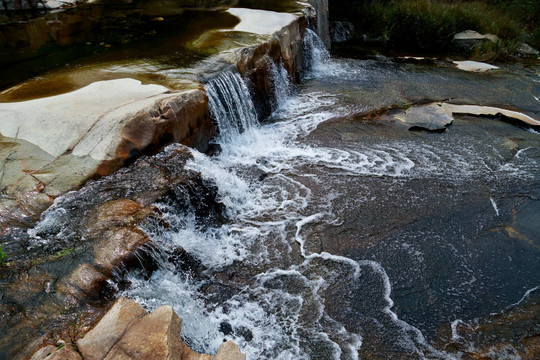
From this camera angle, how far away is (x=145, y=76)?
18.1 feet

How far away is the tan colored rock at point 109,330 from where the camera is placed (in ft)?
7.70

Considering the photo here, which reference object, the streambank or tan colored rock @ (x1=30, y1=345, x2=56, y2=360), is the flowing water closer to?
the streambank

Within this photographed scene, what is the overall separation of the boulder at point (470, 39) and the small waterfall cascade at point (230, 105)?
7.22 metres

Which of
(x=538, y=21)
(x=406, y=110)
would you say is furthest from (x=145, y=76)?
(x=538, y=21)

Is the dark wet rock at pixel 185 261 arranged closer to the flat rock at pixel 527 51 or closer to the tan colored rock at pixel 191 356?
the tan colored rock at pixel 191 356

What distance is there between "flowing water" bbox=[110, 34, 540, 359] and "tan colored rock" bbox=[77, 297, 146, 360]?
0.47 meters

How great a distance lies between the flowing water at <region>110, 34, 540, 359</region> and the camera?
3.28 metres

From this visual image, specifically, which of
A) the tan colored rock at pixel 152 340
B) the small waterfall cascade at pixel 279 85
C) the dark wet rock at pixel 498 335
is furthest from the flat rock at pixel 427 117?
the tan colored rock at pixel 152 340

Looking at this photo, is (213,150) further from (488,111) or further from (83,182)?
(488,111)

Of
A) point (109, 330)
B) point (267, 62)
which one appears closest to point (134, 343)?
point (109, 330)

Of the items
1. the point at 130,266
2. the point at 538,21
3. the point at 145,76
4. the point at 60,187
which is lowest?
the point at 538,21

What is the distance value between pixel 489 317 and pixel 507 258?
2.94ft

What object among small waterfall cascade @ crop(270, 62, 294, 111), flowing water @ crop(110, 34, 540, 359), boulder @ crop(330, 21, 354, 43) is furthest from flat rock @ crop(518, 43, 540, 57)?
small waterfall cascade @ crop(270, 62, 294, 111)

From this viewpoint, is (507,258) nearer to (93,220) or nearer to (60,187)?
(93,220)
